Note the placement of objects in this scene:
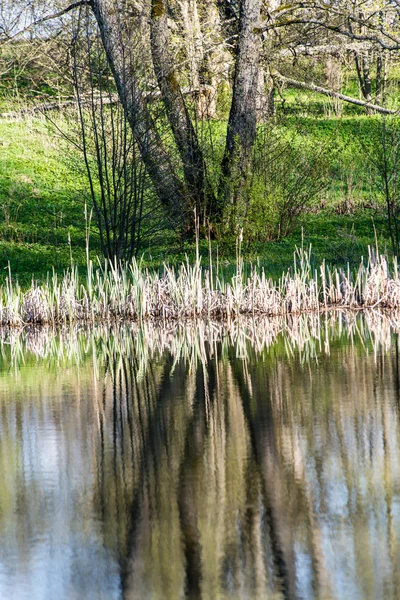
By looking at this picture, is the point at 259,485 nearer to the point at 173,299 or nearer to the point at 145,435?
the point at 145,435

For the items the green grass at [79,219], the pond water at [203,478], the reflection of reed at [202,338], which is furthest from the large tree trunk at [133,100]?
the pond water at [203,478]

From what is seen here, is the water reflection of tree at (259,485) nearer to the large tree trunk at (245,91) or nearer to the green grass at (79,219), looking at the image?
the green grass at (79,219)

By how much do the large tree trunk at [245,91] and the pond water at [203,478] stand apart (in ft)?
28.2

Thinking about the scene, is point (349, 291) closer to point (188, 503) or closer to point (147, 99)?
point (147, 99)

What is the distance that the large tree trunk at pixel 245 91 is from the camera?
660 inches

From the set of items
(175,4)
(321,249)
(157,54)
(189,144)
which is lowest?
(321,249)

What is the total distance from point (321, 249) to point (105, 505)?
12637 millimetres

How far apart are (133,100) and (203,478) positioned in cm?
876

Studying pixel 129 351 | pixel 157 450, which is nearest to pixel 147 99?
pixel 129 351

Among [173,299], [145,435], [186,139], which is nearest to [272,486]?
[145,435]

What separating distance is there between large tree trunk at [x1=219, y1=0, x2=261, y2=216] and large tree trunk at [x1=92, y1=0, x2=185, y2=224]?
5.47ft

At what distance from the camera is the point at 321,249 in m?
16.6

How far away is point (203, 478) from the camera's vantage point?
4652mm

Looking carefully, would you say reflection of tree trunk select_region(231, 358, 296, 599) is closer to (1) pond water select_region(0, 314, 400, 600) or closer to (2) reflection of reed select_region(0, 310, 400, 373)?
(1) pond water select_region(0, 314, 400, 600)
